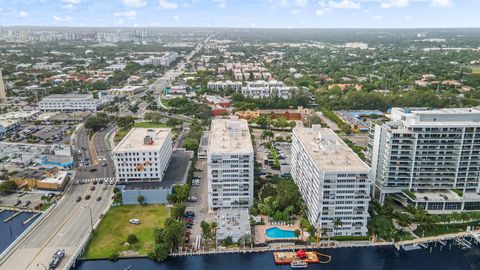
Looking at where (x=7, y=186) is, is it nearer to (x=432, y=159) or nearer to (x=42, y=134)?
(x=42, y=134)

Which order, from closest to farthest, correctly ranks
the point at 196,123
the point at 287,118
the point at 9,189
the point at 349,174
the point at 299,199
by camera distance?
the point at 349,174 → the point at 299,199 → the point at 9,189 → the point at 196,123 → the point at 287,118

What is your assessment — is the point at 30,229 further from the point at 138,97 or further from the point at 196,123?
the point at 138,97

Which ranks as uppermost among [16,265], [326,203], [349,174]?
[349,174]

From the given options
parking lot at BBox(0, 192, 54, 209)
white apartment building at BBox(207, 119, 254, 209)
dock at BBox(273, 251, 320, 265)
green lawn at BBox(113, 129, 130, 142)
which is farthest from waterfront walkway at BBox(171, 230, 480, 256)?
green lawn at BBox(113, 129, 130, 142)

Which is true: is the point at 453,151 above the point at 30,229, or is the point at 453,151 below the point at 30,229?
above

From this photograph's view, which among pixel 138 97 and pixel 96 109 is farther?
pixel 138 97

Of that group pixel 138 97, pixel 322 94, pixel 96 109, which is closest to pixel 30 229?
pixel 96 109
